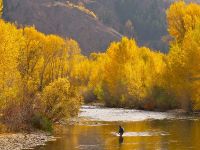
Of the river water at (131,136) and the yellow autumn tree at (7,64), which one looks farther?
the yellow autumn tree at (7,64)

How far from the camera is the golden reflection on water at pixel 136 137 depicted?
32.7 m

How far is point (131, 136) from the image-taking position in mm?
39156

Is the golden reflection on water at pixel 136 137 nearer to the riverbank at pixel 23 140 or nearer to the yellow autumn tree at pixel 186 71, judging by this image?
the riverbank at pixel 23 140

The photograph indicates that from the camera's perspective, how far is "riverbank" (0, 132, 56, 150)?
32.5 meters

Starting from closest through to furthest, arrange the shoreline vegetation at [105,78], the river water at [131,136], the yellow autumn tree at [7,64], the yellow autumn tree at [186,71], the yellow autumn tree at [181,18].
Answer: the river water at [131,136] < the yellow autumn tree at [7,64] < the shoreline vegetation at [105,78] < the yellow autumn tree at [186,71] < the yellow autumn tree at [181,18]

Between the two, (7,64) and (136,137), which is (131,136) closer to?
(136,137)

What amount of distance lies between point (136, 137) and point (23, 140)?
912 centimetres

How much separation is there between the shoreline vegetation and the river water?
307 centimetres

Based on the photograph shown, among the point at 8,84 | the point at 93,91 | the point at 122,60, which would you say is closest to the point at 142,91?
the point at 122,60

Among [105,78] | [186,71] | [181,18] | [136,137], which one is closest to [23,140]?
[136,137]

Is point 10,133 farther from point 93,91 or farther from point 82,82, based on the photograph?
point 82,82

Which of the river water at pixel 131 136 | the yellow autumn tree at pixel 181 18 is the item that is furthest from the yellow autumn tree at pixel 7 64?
the yellow autumn tree at pixel 181 18

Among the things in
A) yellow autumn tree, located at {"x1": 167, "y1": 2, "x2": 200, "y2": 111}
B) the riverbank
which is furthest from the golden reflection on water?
yellow autumn tree, located at {"x1": 167, "y1": 2, "x2": 200, "y2": 111}

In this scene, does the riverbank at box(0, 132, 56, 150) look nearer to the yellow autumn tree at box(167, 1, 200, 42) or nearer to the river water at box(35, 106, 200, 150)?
the river water at box(35, 106, 200, 150)
